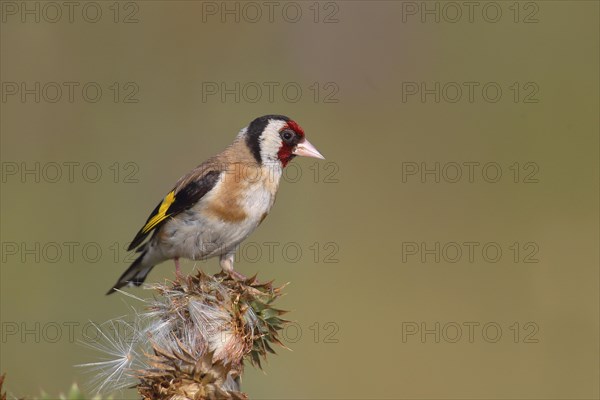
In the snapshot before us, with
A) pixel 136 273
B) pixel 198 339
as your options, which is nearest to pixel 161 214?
pixel 136 273

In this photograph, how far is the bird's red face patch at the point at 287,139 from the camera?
604cm

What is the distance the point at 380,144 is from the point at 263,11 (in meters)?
2.38

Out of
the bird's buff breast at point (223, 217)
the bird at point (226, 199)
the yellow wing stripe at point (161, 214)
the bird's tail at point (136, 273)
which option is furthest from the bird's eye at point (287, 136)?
the bird's tail at point (136, 273)

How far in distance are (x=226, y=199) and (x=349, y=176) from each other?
4.63 m

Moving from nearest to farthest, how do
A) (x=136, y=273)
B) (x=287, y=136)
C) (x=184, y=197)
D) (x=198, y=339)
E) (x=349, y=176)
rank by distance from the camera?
1. (x=198, y=339)
2. (x=184, y=197)
3. (x=287, y=136)
4. (x=136, y=273)
5. (x=349, y=176)

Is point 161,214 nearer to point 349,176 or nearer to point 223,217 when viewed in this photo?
point 223,217

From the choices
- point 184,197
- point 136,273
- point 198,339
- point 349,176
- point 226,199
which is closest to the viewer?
point 198,339

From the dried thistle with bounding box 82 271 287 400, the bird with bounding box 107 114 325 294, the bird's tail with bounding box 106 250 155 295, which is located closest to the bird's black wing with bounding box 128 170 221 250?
the bird with bounding box 107 114 325 294

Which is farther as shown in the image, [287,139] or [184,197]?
[287,139]

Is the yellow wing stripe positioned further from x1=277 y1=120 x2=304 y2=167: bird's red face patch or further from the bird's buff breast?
x1=277 y1=120 x2=304 y2=167: bird's red face patch

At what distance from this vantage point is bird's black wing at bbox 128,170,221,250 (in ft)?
19.0

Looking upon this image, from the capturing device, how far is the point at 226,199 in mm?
5691

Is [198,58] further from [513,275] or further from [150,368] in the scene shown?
[150,368]

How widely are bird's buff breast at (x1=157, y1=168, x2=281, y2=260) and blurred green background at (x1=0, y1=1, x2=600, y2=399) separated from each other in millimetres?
1860
